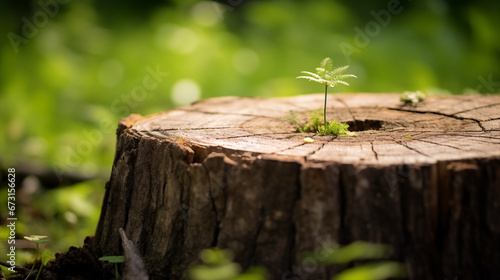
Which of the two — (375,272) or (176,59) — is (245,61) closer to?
(176,59)

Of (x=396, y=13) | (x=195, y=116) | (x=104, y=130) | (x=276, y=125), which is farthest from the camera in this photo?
(x=396, y=13)

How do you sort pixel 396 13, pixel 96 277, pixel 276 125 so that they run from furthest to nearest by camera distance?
pixel 396 13 < pixel 276 125 < pixel 96 277

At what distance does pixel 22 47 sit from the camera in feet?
23.7

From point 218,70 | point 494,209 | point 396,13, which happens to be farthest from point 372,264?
point 396,13

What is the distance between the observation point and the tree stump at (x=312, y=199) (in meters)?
2.18

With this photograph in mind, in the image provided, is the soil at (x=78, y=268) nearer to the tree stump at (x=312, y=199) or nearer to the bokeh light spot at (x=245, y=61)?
the tree stump at (x=312, y=199)

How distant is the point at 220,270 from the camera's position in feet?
5.87

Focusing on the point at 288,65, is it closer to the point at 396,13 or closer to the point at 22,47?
the point at 396,13

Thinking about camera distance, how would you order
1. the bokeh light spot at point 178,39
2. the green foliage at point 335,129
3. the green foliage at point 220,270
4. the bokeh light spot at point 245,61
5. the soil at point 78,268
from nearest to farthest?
the green foliage at point 220,270, the soil at point 78,268, the green foliage at point 335,129, the bokeh light spot at point 245,61, the bokeh light spot at point 178,39

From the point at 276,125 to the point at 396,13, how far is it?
17.9ft

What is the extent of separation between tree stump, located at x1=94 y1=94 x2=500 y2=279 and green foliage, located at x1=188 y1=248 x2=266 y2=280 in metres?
0.04

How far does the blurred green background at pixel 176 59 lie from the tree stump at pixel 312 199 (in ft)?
9.51

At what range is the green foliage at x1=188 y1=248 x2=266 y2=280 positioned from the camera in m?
1.79

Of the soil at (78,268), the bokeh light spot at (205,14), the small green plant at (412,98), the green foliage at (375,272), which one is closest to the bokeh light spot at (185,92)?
the bokeh light spot at (205,14)
